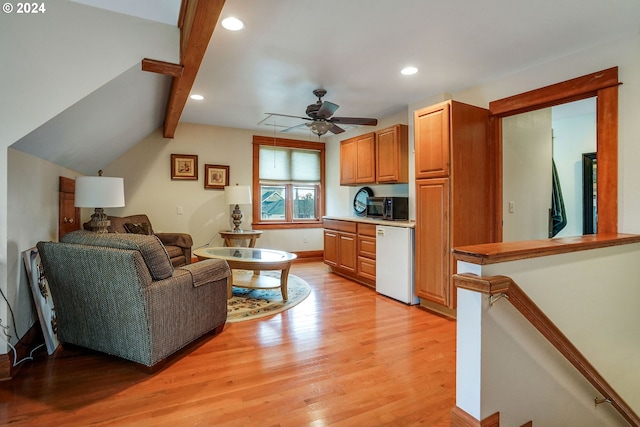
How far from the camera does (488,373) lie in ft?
4.86

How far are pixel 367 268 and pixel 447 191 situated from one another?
1593 mm

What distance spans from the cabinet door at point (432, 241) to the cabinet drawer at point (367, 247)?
0.75 metres

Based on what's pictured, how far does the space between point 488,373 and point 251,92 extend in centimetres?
350

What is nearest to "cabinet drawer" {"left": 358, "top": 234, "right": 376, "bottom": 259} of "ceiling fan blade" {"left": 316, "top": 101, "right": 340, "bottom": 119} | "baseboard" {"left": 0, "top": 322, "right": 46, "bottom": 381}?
"ceiling fan blade" {"left": 316, "top": 101, "right": 340, "bottom": 119}

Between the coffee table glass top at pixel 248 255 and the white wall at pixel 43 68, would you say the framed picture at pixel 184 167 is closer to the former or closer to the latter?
the coffee table glass top at pixel 248 255

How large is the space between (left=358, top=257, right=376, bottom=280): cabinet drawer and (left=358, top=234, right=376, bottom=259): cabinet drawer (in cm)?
6

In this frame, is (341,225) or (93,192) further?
(341,225)

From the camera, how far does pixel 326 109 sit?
340cm

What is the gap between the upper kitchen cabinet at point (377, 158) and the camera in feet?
14.1

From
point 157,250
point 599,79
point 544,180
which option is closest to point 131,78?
point 157,250

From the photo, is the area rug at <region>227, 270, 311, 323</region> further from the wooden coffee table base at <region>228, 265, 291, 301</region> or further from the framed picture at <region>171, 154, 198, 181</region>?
the framed picture at <region>171, 154, 198, 181</region>

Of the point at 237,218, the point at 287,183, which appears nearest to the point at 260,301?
the point at 237,218

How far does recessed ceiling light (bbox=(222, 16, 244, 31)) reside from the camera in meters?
2.25

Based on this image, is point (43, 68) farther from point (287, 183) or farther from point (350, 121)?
point (287, 183)
